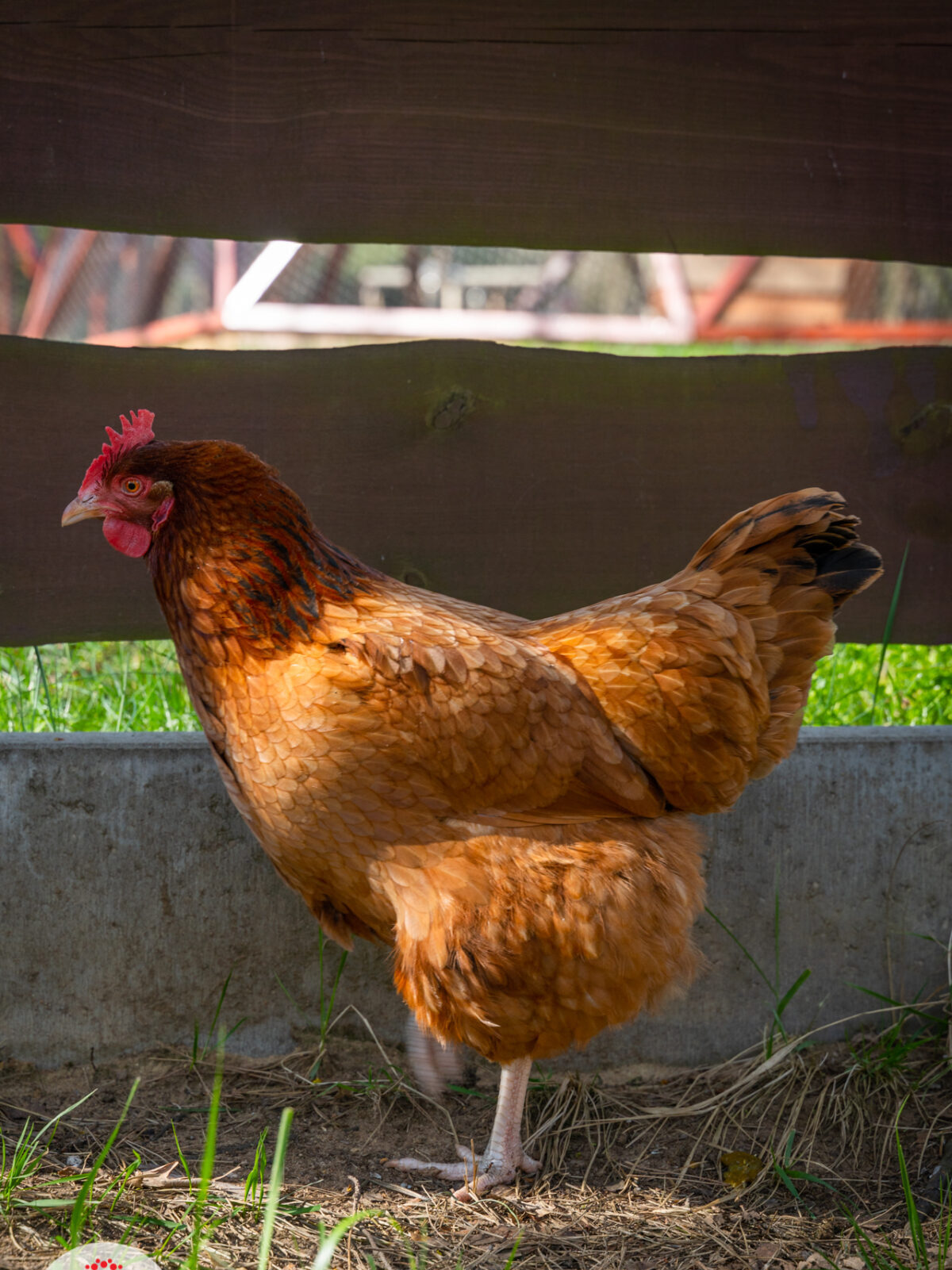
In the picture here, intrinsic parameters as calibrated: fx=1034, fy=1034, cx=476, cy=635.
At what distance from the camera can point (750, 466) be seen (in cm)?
287

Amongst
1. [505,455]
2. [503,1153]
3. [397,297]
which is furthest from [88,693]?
[397,297]

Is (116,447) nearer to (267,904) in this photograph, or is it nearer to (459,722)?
(459,722)

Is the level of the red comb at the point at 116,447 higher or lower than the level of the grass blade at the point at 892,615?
higher

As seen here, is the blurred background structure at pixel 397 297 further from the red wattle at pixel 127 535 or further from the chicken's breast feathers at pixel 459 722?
the chicken's breast feathers at pixel 459 722

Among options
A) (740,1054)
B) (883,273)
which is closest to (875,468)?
(740,1054)

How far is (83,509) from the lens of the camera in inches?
76.5

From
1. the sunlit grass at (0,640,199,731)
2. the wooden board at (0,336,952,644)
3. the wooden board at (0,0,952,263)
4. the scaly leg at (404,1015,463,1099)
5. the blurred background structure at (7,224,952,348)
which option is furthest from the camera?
the blurred background structure at (7,224,952,348)

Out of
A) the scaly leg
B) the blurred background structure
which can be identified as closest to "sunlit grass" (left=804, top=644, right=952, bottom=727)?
the scaly leg

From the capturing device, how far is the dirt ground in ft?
6.17

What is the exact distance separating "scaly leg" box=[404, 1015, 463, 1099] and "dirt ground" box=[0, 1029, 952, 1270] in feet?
0.12

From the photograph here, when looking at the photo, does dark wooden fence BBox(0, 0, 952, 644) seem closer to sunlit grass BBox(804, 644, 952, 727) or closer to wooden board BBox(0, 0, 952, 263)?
wooden board BBox(0, 0, 952, 263)

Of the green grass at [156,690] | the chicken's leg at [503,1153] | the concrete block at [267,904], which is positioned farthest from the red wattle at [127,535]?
the chicken's leg at [503,1153]

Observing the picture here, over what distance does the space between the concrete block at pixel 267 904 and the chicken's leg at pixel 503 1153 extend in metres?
0.39

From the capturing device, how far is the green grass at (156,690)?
2.89m
